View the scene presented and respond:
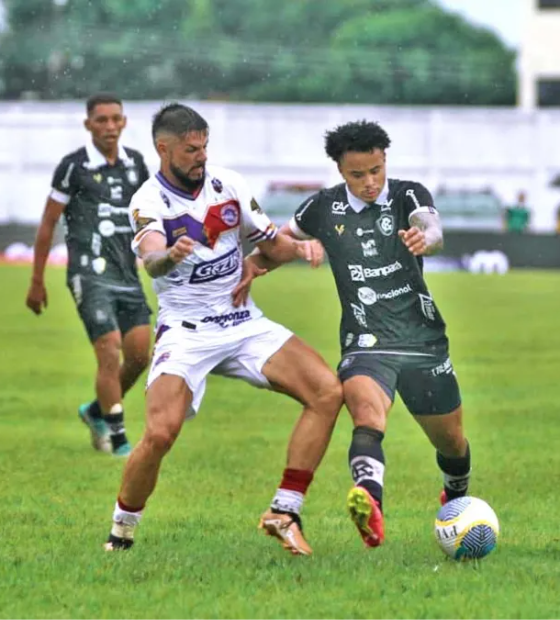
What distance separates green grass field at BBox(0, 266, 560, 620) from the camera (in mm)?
6598

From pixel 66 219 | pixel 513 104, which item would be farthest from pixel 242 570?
pixel 513 104

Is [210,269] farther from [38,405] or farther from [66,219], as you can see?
[38,405]

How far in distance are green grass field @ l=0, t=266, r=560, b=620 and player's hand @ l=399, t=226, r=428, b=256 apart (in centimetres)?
137

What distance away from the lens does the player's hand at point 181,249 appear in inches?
283

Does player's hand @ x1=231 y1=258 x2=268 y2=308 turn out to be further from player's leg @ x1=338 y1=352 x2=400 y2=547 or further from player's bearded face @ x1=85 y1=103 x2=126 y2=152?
player's bearded face @ x1=85 y1=103 x2=126 y2=152

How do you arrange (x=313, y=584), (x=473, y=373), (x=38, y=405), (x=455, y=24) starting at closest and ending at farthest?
(x=313, y=584)
(x=38, y=405)
(x=473, y=373)
(x=455, y=24)

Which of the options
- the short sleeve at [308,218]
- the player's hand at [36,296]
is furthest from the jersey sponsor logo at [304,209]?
the player's hand at [36,296]

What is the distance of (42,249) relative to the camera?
38.0 ft

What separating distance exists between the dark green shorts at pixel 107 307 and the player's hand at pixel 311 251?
3.67 m

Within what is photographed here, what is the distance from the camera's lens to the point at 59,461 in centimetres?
1127

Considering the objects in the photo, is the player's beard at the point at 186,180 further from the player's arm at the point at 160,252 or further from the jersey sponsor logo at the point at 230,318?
the jersey sponsor logo at the point at 230,318

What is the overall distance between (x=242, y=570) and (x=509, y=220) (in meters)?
39.3

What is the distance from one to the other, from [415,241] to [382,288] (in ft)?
1.80

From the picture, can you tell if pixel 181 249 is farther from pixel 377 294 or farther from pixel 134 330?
pixel 134 330
